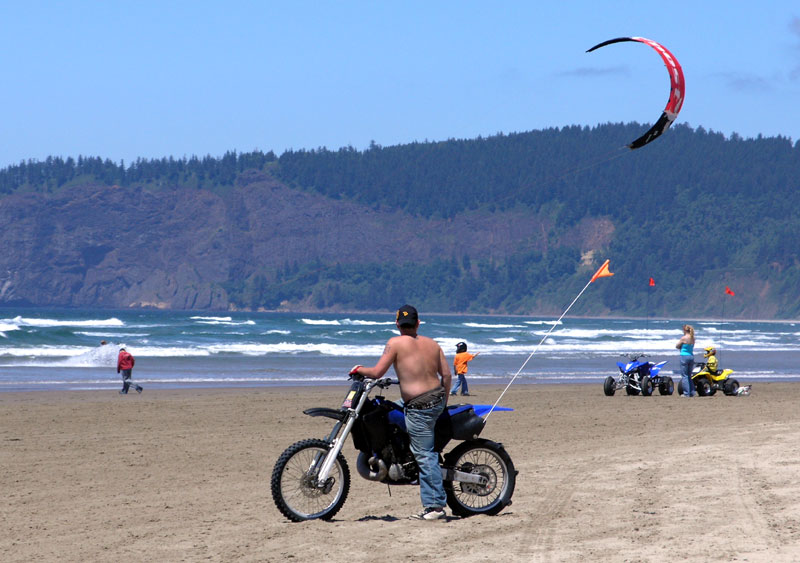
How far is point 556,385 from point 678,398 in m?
5.48

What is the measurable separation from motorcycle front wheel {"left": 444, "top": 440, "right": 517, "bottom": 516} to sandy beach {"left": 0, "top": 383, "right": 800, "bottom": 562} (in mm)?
115

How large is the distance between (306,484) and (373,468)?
477 millimetres

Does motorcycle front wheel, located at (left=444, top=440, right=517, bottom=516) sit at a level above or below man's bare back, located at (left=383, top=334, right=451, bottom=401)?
below

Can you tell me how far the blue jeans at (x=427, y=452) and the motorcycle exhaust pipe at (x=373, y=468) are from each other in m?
0.23

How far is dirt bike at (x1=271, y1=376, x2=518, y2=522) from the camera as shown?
24.8ft

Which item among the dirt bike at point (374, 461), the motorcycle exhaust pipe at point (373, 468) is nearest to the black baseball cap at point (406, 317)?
the dirt bike at point (374, 461)

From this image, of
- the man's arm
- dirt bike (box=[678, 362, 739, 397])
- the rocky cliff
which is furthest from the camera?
the rocky cliff

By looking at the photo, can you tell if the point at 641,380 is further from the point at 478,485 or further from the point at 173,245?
the point at 173,245

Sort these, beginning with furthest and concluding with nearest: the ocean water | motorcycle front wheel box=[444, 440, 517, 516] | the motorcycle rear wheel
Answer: the ocean water → the motorcycle rear wheel → motorcycle front wheel box=[444, 440, 517, 516]

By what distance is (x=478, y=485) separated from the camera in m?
7.95

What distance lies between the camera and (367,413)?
7562 mm

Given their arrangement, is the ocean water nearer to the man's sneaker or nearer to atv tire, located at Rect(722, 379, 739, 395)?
atv tire, located at Rect(722, 379, 739, 395)

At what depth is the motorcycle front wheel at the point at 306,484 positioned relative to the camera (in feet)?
25.0

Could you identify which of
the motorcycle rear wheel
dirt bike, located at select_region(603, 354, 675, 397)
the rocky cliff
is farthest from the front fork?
the rocky cliff
